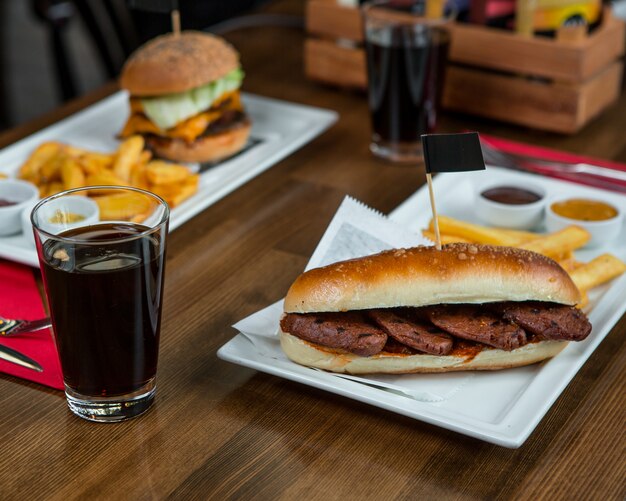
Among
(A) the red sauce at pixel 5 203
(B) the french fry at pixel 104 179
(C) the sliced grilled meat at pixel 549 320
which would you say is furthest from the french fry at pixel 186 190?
(C) the sliced grilled meat at pixel 549 320

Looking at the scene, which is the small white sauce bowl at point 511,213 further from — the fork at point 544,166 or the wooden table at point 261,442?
the wooden table at point 261,442

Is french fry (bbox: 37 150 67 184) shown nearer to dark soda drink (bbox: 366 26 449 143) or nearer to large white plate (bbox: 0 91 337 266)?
large white plate (bbox: 0 91 337 266)

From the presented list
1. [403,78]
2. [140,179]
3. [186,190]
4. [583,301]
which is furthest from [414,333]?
[403,78]

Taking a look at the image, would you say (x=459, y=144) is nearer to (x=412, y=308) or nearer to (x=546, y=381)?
(x=412, y=308)

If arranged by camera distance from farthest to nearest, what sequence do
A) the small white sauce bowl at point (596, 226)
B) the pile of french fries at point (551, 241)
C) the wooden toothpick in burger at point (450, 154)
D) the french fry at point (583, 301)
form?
the small white sauce bowl at point (596, 226), the pile of french fries at point (551, 241), the french fry at point (583, 301), the wooden toothpick in burger at point (450, 154)

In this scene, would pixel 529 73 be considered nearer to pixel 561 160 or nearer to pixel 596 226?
pixel 561 160

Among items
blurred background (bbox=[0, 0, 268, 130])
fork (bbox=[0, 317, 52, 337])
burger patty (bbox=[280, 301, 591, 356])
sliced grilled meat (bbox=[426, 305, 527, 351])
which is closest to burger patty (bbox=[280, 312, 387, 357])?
burger patty (bbox=[280, 301, 591, 356])
